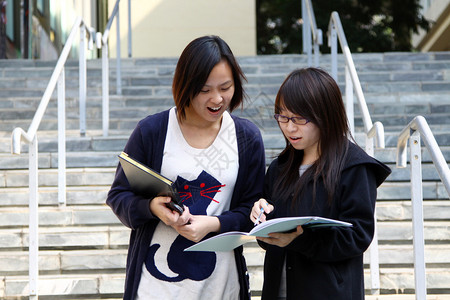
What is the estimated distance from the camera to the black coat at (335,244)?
2.13 meters

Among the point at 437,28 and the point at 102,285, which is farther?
the point at 437,28

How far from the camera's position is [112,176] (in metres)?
5.20

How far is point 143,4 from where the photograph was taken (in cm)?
1262

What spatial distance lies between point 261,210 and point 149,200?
361mm

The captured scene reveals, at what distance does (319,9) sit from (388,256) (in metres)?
10.1

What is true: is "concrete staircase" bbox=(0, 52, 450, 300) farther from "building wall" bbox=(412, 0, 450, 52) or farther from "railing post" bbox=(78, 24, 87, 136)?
"building wall" bbox=(412, 0, 450, 52)

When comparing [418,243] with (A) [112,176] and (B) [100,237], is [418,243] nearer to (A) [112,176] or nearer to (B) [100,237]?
(B) [100,237]

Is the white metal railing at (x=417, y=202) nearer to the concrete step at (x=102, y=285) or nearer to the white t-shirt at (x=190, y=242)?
the concrete step at (x=102, y=285)

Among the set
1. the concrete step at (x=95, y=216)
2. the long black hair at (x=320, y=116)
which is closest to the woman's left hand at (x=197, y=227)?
the long black hair at (x=320, y=116)

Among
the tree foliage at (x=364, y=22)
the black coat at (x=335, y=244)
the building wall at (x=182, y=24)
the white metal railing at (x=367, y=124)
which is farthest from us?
the tree foliage at (x=364, y=22)


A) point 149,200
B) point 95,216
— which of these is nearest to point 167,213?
point 149,200

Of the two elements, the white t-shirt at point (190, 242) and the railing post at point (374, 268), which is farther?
the railing post at point (374, 268)

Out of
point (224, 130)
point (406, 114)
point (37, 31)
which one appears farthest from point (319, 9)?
point (224, 130)

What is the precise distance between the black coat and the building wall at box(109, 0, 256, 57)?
1025cm
